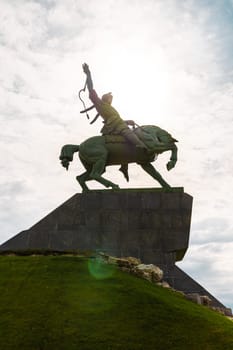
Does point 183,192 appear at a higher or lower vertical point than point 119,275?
higher

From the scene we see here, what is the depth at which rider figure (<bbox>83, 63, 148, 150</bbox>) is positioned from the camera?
23125 mm

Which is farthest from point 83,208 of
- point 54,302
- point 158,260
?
point 54,302

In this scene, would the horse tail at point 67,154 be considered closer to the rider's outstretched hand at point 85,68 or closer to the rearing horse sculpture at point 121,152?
the rearing horse sculpture at point 121,152

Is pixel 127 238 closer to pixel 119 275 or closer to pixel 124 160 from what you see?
pixel 124 160

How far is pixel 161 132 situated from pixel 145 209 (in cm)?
304

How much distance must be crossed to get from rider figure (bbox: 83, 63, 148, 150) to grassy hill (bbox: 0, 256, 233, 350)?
20.7ft

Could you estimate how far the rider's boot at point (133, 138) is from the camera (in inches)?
903

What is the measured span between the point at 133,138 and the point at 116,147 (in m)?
0.78

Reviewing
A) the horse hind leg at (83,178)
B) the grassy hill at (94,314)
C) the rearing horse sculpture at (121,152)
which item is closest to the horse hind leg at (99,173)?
the rearing horse sculpture at (121,152)

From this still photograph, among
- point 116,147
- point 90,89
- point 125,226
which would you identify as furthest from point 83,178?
point 90,89

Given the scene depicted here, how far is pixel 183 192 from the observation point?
23.0 metres

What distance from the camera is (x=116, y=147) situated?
23406mm

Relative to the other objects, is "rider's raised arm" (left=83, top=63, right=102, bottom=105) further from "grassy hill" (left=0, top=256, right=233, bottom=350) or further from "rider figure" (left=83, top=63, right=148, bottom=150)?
"grassy hill" (left=0, top=256, right=233, bottom=350)

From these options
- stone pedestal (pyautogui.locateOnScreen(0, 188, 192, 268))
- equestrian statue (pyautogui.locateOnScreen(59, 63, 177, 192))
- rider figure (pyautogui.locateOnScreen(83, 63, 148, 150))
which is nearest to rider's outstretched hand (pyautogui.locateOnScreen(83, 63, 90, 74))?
rider figure (pyautogui.locateOnScreen(83, 63, 148, 150))
